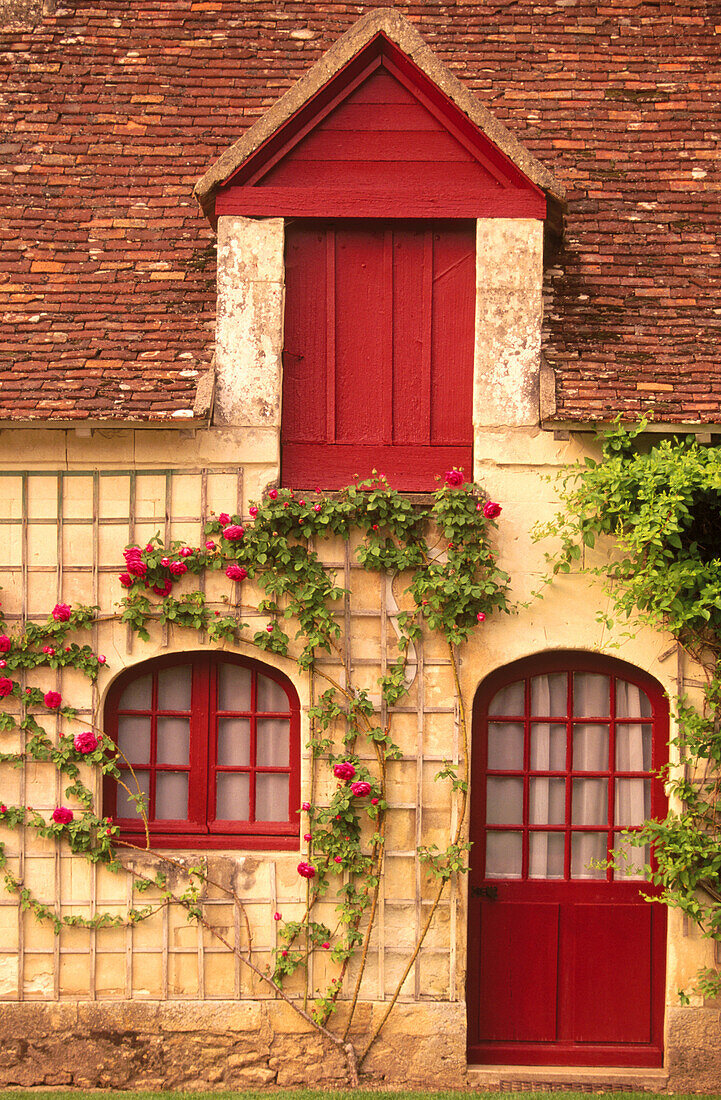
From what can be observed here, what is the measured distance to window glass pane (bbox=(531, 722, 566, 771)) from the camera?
6.59 m

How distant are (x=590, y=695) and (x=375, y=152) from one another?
3.89 meters

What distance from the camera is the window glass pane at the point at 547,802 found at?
6.57m

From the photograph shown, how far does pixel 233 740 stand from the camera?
259 inches

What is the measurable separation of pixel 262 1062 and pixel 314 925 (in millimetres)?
967

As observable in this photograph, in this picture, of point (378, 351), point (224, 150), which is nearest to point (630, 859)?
point (378, 351)

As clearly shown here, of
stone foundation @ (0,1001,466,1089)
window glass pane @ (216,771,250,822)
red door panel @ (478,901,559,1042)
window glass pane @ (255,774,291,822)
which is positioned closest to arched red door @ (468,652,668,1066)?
red door panel @ (478,901,559,1042)

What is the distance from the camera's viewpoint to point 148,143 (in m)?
7.22

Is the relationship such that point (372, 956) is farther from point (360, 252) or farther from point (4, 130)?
point (4, 130)

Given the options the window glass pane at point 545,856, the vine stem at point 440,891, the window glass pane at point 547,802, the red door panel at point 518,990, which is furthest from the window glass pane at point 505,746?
the red door panel at point 518,990

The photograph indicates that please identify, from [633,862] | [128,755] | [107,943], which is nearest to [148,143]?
[128,755]

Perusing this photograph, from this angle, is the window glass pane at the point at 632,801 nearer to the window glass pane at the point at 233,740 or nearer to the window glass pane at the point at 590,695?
the window glass pane at the point at 590,695

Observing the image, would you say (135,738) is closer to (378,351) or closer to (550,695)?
(550,695)

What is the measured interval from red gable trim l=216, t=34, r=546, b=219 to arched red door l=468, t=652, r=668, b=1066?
3.08m

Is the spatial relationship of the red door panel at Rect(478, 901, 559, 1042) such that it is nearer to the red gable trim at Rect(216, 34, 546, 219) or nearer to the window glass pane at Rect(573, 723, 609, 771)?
the window glass pane at Rect(573, 723, 609, 771)
